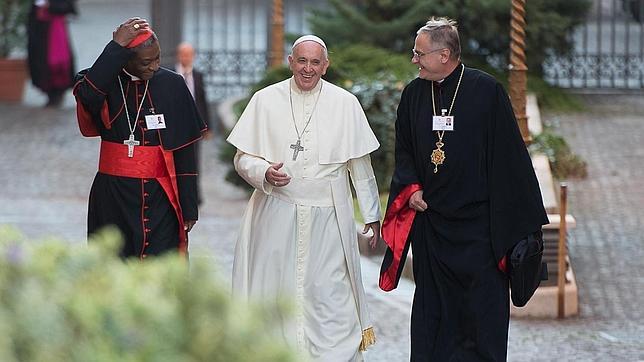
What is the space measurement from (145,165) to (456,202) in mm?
1442

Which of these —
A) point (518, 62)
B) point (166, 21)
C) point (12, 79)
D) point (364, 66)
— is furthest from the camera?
point (12, 79)

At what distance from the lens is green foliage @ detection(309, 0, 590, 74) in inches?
663

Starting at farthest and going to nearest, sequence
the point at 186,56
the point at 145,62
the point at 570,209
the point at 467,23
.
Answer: the point at 467,23
the point at 186,56
the point at 570,209
the point at 145,62

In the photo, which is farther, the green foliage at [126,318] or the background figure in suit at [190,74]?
the background figure in suit at [190,74]

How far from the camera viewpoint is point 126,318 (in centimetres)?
241

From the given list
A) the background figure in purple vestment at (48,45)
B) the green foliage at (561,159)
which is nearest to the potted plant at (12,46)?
the background figure in purple vestment at (48,45)

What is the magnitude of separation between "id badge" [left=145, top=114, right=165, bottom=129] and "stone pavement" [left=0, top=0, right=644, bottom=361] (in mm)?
1092

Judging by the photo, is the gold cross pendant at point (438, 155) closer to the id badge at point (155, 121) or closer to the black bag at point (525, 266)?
the black bag at point (525, 266)

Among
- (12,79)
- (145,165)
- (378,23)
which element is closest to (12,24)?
(12,79)

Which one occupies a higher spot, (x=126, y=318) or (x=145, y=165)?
(x=145, y=165)

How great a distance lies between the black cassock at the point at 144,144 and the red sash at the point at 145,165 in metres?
0.02

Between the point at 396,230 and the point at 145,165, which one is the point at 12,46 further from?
the point at 396,230

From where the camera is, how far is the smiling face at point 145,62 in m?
6.73

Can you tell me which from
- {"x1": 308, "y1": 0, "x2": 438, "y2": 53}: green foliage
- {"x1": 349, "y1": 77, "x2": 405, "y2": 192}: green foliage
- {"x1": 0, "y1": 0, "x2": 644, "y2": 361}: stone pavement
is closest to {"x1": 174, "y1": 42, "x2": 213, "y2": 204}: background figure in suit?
{"x1": 0, "y1": 0, "x2": 644, "y2": 361}: stone pavement
